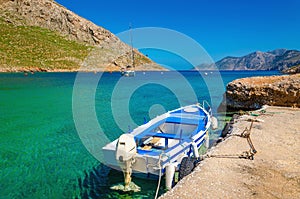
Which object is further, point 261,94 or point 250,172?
point 261,94

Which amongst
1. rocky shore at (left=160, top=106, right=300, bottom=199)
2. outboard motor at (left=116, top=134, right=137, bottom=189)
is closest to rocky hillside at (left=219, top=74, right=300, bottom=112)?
rocky shore at (left=160, top=106, right=300, bottom=199)

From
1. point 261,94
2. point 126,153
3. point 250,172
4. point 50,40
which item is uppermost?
point 50,40

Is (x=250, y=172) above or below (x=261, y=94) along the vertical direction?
below

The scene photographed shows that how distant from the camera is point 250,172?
22.4ft

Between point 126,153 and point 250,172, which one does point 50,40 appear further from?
point 250,172

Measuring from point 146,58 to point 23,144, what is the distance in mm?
143329

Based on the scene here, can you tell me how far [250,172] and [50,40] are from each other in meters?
108

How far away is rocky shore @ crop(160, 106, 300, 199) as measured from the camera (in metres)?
5.76

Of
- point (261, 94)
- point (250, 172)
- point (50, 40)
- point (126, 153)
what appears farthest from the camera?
point (50, 40)

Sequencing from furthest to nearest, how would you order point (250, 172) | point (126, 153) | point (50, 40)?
point (50, 40), point (126, 153), point (250, 172)

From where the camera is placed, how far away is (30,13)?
109 m

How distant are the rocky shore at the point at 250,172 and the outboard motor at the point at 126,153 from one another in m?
2.26

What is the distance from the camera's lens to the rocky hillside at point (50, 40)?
83750 mm

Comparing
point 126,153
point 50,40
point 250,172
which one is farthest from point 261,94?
point 50,40
